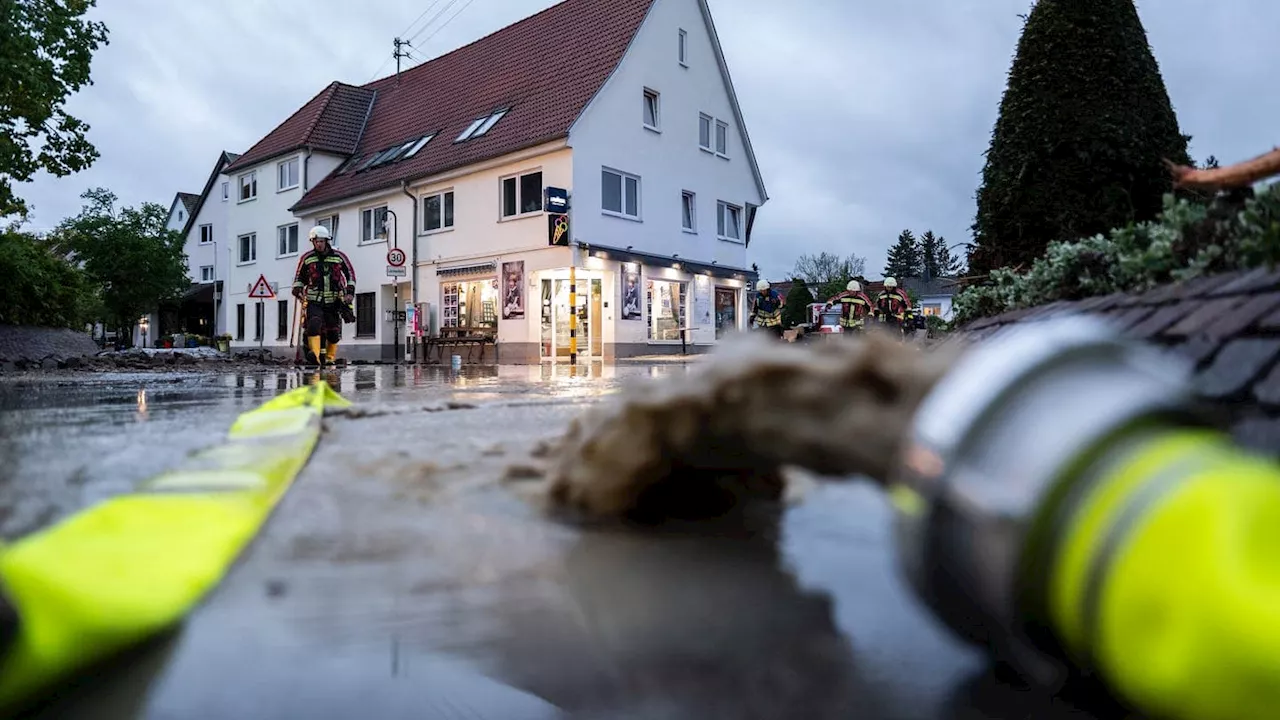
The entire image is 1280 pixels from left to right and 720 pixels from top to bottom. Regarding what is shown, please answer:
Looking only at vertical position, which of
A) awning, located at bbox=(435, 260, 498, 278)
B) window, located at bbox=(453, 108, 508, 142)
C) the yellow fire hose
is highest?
window, located at bbox=(453, 108, 508, 142)

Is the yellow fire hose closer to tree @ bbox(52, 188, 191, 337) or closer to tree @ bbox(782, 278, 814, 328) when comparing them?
tree @ bbox(52, 188, 191, 337)

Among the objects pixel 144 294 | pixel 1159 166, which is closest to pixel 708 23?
pixel 1159 166

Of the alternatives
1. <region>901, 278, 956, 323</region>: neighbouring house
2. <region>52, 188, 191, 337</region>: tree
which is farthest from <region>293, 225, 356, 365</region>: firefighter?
<region>901, 278, 956, 323</region>: neighbouring house

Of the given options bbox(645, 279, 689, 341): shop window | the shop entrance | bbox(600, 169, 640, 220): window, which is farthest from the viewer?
bbox(645, 279, 689, 341): shop window

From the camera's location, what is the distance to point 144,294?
42906 millimetres

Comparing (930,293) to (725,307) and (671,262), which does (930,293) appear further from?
(671,262)

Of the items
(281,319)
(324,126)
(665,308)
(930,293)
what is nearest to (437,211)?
(665,308)

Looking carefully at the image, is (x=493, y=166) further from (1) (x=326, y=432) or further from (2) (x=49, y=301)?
(1) (x=326, y=432)

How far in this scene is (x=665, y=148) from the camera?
24.4 m

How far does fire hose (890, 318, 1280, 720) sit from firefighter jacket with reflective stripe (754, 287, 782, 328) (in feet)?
53.3

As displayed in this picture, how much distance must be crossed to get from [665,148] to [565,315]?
5861mm

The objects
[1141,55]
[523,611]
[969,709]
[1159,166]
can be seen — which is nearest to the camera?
[969,709]

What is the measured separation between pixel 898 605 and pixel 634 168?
2271 centimetres

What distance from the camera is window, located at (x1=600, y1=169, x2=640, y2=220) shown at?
22.4 meters
